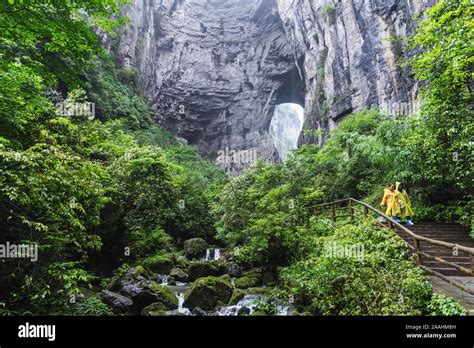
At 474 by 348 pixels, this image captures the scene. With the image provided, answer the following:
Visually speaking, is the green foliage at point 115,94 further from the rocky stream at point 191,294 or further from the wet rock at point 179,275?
the rocky stream at point 191,294

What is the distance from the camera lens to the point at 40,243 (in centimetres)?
576

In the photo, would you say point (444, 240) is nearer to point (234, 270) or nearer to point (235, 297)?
point (235, 297)

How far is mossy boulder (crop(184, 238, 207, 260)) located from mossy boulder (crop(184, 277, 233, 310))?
713 cm

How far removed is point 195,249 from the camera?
1741cm

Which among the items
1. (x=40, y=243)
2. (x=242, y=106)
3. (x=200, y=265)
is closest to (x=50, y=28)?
(x=40, y=243)

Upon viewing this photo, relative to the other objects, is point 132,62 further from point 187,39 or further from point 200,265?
point 200,265

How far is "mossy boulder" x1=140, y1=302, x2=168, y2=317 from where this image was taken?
341 inches

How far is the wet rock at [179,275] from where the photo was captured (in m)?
12.9

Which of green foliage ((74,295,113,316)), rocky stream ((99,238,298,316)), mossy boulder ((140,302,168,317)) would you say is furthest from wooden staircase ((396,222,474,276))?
green foliage ((74,295,113,316))
